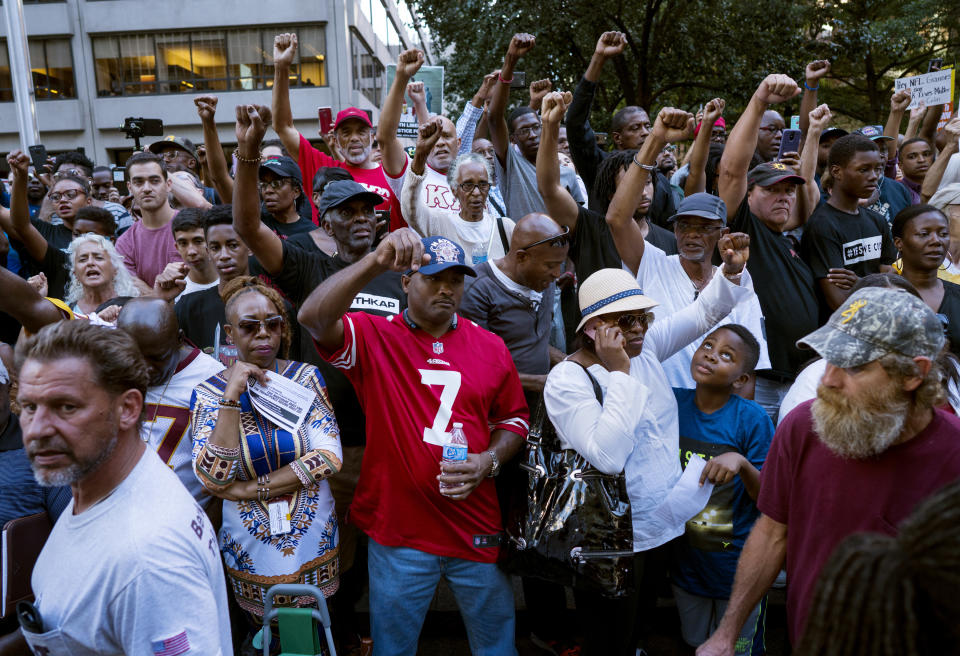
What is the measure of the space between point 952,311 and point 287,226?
4.33 metres

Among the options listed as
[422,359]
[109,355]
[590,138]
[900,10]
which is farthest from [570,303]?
[900,10]

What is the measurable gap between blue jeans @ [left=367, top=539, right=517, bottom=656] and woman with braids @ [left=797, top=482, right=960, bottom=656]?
2.20 metres

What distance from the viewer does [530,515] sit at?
3.17m

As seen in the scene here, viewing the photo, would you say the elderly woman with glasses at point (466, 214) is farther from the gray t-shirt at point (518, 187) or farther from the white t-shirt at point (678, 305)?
the white t-shirt at point (678, 305)

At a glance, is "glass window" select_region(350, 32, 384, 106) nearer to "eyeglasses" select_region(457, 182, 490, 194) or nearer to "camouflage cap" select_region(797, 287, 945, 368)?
A: "eyeglasses" select_region(457, 182, 490, 194)

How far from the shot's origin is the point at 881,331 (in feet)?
6.64

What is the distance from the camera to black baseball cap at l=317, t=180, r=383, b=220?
3904mm

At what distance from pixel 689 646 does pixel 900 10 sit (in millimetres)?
18422

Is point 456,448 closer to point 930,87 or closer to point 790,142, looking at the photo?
point 790,142

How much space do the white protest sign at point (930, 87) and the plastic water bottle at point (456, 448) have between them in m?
6.92

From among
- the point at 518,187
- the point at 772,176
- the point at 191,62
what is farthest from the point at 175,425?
the point at 191,62

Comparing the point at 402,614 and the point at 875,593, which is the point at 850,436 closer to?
the point at 875,593

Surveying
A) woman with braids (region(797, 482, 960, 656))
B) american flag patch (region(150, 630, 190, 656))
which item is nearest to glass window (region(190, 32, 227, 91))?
american flag patch (region(150, 630, 190, 656))

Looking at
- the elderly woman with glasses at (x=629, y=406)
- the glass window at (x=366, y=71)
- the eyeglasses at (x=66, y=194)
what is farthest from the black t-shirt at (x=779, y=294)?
the glass window at (x=366, y=71)
